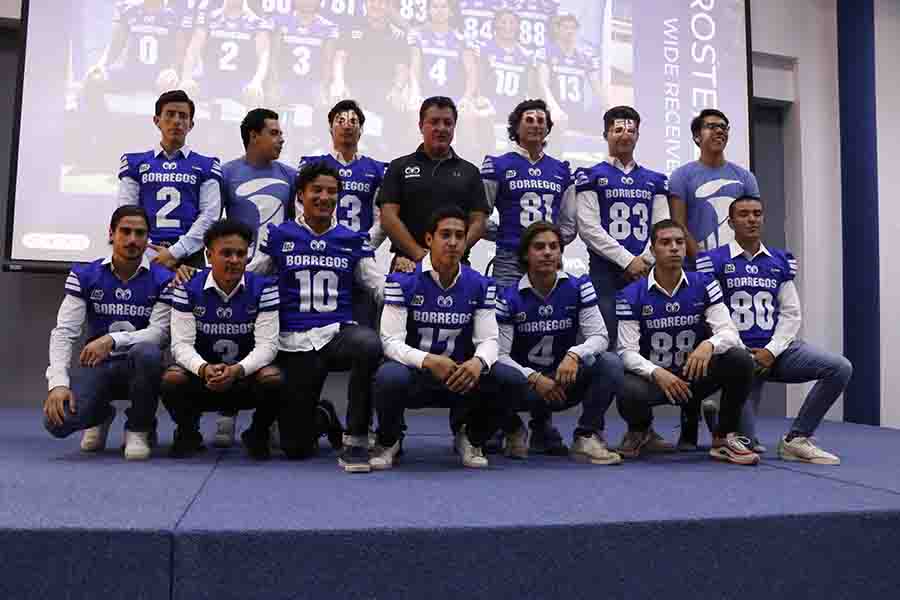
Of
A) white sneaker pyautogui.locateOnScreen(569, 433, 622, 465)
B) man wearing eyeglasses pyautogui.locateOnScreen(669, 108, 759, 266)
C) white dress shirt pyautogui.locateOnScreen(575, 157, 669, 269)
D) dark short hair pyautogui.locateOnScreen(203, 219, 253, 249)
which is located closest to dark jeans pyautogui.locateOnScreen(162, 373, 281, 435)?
dark short hair pyautogui.locateOnScreen(203, 219, 253, 249)

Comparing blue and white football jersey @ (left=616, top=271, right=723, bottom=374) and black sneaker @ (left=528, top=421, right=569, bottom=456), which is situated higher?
blue and white football jersey @ (left=616, top=271, right=723, bottom=374)

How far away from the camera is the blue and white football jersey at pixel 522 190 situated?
3.21 metres

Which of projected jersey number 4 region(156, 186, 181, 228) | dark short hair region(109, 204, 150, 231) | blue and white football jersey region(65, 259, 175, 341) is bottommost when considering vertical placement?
blue and white football jersey region(65, 259, 175, 341)

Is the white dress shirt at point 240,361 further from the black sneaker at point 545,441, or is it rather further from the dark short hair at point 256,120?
the black sneaker at point 545,441

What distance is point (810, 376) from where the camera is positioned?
284cm

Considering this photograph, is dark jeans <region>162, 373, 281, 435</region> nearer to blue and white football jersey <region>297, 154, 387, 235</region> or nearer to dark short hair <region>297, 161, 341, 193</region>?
dark short hair <region>297, 161, 341, 193</region>

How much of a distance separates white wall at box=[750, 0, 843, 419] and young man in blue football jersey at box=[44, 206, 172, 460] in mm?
4737

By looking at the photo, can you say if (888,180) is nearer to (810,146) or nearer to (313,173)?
(810,146)

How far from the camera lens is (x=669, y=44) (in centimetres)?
509

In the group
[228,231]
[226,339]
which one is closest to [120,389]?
[226,339]

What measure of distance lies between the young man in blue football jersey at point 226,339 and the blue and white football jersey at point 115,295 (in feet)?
0.54

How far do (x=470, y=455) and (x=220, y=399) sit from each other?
36.9 inches

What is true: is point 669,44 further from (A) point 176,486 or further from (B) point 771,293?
(A) point 176,486

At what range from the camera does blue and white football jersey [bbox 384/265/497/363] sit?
2.66 metres
